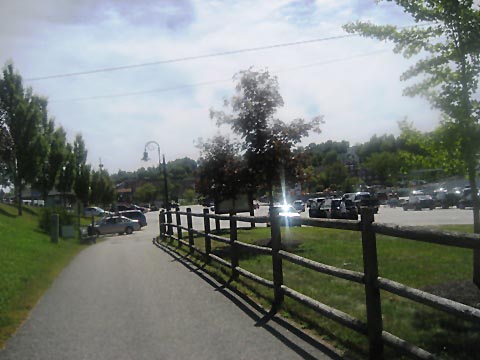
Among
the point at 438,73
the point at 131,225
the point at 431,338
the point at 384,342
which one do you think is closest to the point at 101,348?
the point at 384,342

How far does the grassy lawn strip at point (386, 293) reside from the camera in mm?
5613

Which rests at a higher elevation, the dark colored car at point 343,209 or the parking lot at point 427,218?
the dark colored car at point 343,209

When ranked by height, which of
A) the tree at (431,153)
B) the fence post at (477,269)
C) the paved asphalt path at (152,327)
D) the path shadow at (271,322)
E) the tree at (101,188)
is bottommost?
the paved asphalt path at (152,327)

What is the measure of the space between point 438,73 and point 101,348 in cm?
615

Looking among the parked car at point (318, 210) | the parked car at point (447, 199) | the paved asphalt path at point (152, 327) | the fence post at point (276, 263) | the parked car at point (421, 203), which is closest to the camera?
the paved asphalt path at point (152, 327)

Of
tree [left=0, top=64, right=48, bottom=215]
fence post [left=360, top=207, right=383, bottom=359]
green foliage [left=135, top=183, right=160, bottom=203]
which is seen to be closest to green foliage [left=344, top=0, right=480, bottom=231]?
fence post [left=360, top=207, right=383, bottom=359]

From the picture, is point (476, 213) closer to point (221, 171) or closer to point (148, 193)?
point (221, 171)

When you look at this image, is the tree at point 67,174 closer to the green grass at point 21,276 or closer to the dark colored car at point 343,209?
the dark colored car at point 343,209

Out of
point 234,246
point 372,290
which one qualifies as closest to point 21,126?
point 234,246

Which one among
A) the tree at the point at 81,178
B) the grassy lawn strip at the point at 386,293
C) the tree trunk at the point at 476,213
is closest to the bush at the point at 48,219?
the tree at the point at 81,178

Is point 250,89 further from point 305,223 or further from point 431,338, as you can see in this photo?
point 431,338

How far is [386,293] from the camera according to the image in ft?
27.1

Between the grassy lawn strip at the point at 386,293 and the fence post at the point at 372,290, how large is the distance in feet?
0.49

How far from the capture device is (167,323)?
741cm
